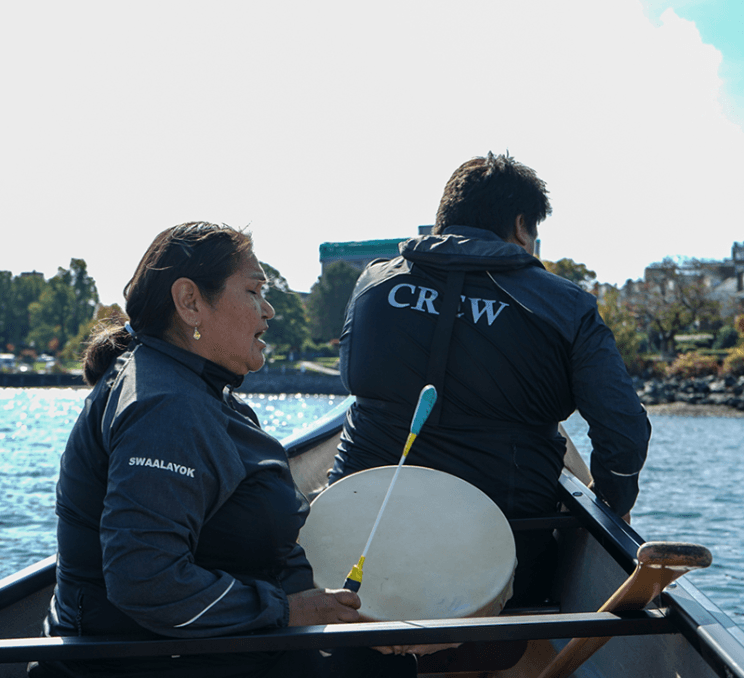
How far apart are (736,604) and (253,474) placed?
5635 mm

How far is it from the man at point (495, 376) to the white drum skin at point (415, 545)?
32cm

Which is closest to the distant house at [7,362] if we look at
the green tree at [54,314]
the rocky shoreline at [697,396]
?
the green tree at [54,314]

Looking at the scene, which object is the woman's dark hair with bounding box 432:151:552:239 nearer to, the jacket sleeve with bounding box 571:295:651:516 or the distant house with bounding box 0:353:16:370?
the jacket sleeve with bounding box 571:295:651:516

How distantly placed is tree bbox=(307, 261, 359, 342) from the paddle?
68.3m

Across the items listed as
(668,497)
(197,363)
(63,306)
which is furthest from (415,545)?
(63,306)

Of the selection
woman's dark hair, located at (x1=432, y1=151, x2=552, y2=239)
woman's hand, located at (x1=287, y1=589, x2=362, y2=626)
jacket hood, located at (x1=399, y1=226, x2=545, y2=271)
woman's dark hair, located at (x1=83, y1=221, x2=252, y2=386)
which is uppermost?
woman's dark hair, located at (x1=432, y1=151, x2=552, y2=239)

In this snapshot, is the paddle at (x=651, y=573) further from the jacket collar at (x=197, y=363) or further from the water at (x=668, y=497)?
the water at (x=668, y=497)

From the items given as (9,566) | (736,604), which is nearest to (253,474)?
(736,604)

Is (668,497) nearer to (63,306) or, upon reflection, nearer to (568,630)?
(568,630)

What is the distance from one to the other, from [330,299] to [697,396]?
128 feet

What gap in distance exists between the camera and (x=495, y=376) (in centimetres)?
217

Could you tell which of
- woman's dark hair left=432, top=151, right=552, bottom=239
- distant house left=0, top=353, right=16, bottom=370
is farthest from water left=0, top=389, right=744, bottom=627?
distant house left=0, top=353, right=16, bottom=370

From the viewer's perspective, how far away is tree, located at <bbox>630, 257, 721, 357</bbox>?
52.5 m

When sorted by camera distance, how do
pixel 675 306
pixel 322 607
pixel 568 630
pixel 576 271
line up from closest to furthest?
pixel 568 630, pixel 322 607, pixel 675 306, pixel 576 271
